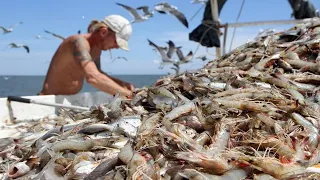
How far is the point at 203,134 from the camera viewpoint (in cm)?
242

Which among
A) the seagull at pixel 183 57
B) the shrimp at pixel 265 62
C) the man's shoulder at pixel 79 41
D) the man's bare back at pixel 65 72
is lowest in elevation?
the seagull at pixel 183 57

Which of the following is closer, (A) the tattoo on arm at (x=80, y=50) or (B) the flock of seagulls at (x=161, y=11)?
(A) the tattoo on arm at (x=80, y=50)

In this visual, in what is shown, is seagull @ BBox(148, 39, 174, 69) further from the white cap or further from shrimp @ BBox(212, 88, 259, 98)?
shrimp @ BBox(212, 88, 259, 98)

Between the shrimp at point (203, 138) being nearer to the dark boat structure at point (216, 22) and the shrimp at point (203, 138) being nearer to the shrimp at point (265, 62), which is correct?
the shrimp at point (265, 62)

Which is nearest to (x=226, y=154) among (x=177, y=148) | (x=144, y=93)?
(x=177, y=148)

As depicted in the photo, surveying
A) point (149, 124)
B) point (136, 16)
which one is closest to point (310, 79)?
point (149, 124)

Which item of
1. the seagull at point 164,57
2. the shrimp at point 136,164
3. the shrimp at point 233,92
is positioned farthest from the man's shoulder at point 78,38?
the shrimp at point 136,164

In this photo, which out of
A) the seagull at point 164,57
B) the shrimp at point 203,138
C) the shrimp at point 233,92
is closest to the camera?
the shrimp at point 203,138

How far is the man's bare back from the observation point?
5961 millimetres

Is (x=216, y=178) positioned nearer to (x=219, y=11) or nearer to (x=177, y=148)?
(x=177, y=148)

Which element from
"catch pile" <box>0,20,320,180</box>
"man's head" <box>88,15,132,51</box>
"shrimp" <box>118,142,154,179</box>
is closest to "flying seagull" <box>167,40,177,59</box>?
"man's head" <box>88,15,132,51</box>

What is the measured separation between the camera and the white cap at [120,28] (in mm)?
6055

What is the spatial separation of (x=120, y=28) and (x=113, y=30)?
0.34ft

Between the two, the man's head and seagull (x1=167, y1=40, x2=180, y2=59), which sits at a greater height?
the man's head
